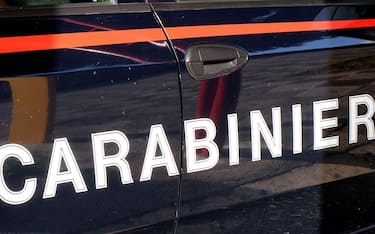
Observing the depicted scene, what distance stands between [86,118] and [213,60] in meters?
0.46

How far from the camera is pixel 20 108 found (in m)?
1.77

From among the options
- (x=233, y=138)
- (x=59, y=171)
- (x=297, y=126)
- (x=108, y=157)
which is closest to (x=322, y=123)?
(x=297, y=126)

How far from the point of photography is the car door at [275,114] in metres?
2.07

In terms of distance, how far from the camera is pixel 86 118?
188cm

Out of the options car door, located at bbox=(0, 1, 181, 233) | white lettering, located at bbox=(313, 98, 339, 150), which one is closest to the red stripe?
car door, located at bbox=(0, 1, 181, 233)

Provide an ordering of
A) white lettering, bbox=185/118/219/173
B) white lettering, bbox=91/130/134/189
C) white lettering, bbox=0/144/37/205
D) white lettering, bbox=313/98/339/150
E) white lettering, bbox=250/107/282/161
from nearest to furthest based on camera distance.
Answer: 1. white lettering, bbox=0/144/37/205
2. white lettering, bbox=91/130/134/189
3. white lettering, bbox=185/118/219/173
4. white lettering, bbox=250/107/282/161
5. white lettering, bbox=313/98/339/150

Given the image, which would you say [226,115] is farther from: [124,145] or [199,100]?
[124,145]

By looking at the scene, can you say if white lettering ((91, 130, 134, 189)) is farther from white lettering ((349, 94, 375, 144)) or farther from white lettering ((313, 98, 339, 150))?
white lettering ((349, 94, 375, 144))

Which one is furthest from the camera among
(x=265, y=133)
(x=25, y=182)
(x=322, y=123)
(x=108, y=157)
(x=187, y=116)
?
(x=322, y=123)

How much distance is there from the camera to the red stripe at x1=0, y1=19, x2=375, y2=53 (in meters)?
1.81

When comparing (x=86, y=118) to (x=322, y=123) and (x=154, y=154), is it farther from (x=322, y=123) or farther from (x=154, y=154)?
(x=322, y=123)

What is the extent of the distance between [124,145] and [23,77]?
35 centimetres

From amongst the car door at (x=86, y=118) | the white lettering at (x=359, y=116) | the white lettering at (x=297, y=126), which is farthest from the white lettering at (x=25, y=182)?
the white lettering at (x=359, y=116)

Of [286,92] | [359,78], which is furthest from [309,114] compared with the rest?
[359,78]
